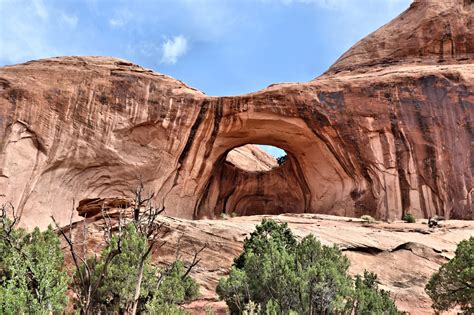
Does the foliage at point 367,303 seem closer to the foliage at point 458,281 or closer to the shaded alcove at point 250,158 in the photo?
the foliage at point 458,281

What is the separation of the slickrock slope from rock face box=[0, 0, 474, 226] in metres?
4.91

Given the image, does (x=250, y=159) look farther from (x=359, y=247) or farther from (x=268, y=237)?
(x=268, y=237)


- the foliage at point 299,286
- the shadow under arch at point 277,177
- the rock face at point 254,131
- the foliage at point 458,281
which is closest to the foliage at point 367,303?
the foliage at point 299,286

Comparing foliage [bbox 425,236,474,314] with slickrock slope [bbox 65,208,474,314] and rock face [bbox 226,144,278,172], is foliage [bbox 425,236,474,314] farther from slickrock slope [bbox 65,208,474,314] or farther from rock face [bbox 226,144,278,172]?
rock face [bbox 226,144,278,172]

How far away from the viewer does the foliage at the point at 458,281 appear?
50.9 ft

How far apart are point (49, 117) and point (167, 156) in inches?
306

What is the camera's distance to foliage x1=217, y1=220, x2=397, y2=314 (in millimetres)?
13164

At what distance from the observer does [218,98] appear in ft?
106

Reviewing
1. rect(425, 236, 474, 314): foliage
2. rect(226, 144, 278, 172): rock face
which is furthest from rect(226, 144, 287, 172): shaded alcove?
rect(425, 236, 474, 314): foliage

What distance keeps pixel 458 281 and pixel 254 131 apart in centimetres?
1927

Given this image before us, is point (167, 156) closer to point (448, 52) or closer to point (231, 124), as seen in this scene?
point (231, 124)

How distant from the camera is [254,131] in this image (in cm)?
3325

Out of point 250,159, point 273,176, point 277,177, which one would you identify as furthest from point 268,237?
point 250,159

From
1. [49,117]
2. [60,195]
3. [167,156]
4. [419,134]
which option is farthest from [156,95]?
[419,134]
